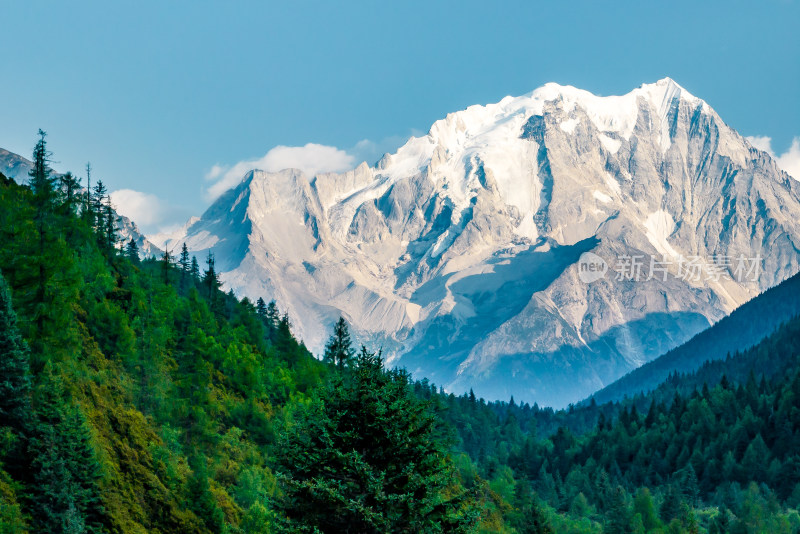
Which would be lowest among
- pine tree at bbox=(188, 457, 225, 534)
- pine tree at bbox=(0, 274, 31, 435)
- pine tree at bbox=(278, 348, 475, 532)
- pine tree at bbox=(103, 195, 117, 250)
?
pine tree at bbox=(278, 348, 475, 532)

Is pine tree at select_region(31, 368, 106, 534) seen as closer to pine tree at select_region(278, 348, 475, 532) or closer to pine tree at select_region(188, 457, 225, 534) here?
pine tree at select_region(188, 457, 225, 534)

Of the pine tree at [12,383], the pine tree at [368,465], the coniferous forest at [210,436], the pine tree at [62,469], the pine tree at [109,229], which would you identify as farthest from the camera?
the pine tree at [109,229]

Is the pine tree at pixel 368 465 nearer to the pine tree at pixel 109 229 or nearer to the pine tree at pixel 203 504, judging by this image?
the pine tree at pixel 203 504

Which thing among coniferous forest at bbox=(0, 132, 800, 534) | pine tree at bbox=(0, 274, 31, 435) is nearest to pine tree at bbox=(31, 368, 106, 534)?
coniferous forest at bbox=(0, 132, 800, 534)

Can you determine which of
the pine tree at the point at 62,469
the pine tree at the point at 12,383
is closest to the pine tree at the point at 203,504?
the pine tree at the point at 62,469

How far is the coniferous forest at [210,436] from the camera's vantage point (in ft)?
99.1

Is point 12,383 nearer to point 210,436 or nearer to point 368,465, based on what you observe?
point 368,465

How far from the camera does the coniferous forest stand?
1189 inches

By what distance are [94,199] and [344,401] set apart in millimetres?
123402

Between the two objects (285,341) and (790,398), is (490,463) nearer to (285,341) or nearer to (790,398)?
(285,341)

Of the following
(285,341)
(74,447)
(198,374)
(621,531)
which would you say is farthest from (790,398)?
(74,447)

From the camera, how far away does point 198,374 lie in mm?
93562

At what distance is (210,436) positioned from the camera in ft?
277

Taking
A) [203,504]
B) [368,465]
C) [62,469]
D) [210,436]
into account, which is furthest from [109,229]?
[368,465]
